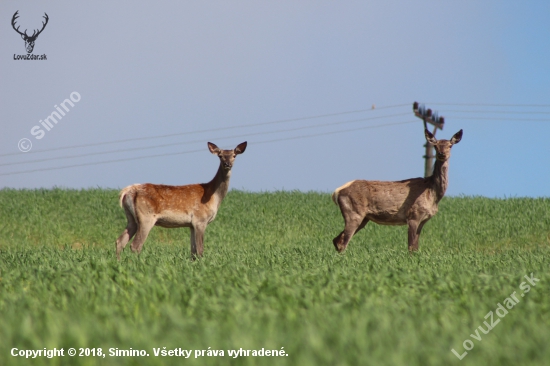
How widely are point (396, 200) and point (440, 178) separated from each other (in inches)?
42.7

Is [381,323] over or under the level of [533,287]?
under

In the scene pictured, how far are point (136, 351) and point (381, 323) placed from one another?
202cm

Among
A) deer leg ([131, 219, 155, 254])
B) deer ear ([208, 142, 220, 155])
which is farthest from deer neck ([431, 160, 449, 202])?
deer leg ([131, 219, 155, 254])

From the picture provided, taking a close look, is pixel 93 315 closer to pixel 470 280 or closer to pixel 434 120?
pixel 470 280

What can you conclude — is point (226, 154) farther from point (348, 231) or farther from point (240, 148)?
point (348, 231)

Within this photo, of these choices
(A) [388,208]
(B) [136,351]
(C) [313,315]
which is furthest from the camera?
(A) [388,208]

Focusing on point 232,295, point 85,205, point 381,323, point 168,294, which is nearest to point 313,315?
point 381,323

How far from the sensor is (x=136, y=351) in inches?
191

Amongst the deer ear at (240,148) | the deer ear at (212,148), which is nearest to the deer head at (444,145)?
the deer ear at (240,148)

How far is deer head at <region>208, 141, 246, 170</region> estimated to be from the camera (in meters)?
14.4

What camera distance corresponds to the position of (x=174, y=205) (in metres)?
14.2

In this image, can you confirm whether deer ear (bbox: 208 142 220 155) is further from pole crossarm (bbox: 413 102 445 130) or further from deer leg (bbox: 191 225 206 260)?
pole crossarm (bbox: 413 102 445 130)

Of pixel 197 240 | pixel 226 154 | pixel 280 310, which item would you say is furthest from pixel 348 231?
pixel 280 310

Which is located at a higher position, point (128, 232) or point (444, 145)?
point (444, 145)
